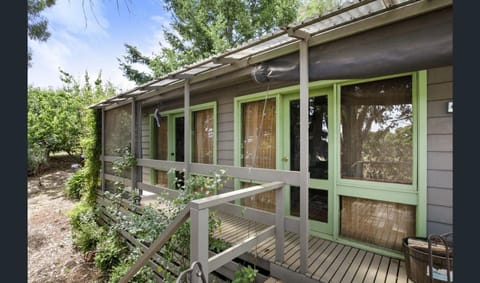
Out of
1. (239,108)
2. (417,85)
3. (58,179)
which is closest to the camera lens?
(417,85)

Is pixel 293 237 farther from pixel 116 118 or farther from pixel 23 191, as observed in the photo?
pixel 116 118

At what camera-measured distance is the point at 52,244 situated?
5.69 metres

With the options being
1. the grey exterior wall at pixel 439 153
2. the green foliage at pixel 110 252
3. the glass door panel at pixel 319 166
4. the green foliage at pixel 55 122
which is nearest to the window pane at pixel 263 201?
the glass door panel at pixel 319 166

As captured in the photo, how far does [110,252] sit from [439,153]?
208 inches

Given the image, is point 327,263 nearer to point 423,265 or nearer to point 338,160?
point 423,265

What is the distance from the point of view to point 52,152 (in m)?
12.2

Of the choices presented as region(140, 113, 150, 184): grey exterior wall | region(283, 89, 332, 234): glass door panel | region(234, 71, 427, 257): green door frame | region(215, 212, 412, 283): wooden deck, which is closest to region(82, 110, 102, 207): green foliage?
region(140, 113, 150, 184): grey exterior wall

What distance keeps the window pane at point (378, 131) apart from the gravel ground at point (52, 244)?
15.7 ft

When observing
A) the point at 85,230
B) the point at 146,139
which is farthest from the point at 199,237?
the point at 146,139

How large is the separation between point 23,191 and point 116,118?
6.02 metres

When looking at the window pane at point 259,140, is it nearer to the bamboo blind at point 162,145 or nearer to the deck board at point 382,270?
the deck board at point 382,270

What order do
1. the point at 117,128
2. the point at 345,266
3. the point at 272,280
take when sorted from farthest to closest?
the point at 117,128 < the point at 345,266 < the point at 272,280

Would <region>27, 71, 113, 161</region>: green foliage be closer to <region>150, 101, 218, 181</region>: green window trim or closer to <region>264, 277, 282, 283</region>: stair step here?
<region>150, 101, 218, 181</region>: green window trim

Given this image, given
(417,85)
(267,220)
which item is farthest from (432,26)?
(267,220)
